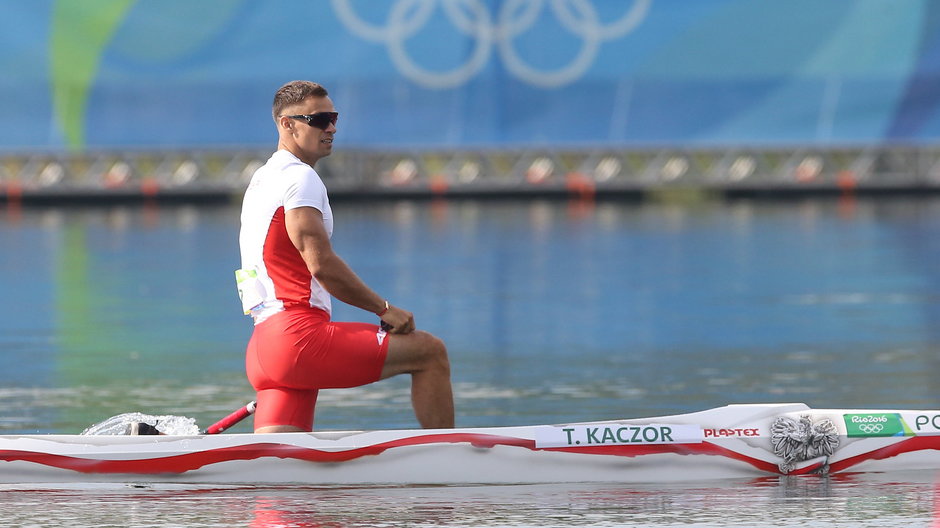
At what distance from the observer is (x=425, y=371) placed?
7.97 metres

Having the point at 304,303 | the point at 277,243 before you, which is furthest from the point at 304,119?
the point at 304,303

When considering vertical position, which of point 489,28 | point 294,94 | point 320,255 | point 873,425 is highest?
point 489,28

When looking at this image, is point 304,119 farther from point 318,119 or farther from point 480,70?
point 480,70

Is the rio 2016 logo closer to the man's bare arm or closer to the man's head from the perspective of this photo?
the man's bare arm

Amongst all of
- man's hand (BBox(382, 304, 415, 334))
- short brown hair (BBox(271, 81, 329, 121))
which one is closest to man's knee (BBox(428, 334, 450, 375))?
man's hand (BBox(382, 304, 415, 334))

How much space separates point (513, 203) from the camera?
119ft

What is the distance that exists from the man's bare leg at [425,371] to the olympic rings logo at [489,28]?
28.3m

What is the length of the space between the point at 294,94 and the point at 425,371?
1270 mm

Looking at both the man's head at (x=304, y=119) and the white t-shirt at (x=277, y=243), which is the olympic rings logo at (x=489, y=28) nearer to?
the man's head at (x=304, y=119)

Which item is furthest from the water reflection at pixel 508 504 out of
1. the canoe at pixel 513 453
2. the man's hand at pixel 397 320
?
the man's hand at pixel 397 320

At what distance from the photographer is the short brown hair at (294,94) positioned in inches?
313

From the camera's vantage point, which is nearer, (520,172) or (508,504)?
(508,504)

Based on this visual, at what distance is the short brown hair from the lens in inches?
313

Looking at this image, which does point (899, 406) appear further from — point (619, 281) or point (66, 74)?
point (66, 74)
